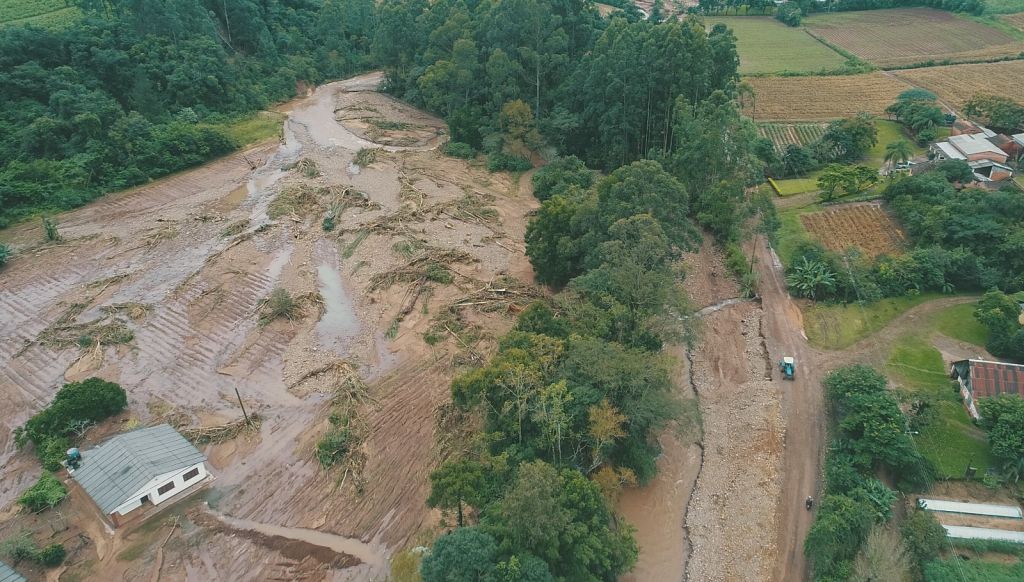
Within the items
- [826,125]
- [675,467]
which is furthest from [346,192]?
[826,125]

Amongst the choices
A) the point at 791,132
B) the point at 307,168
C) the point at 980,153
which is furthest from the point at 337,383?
the point at 980,153

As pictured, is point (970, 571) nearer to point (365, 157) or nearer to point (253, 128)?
point (365, 157)

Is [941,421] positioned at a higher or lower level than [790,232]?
lower

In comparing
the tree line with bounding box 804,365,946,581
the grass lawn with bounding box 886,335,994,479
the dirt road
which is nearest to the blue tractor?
the dirt road

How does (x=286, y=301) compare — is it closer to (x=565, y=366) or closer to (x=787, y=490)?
(x=565, y=366)

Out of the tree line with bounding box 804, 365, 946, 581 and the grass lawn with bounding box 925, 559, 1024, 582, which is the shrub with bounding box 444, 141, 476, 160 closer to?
the tree line with bounding box 804, 365, 946, 581

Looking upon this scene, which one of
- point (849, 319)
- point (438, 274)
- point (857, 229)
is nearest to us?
point (849, 319)
